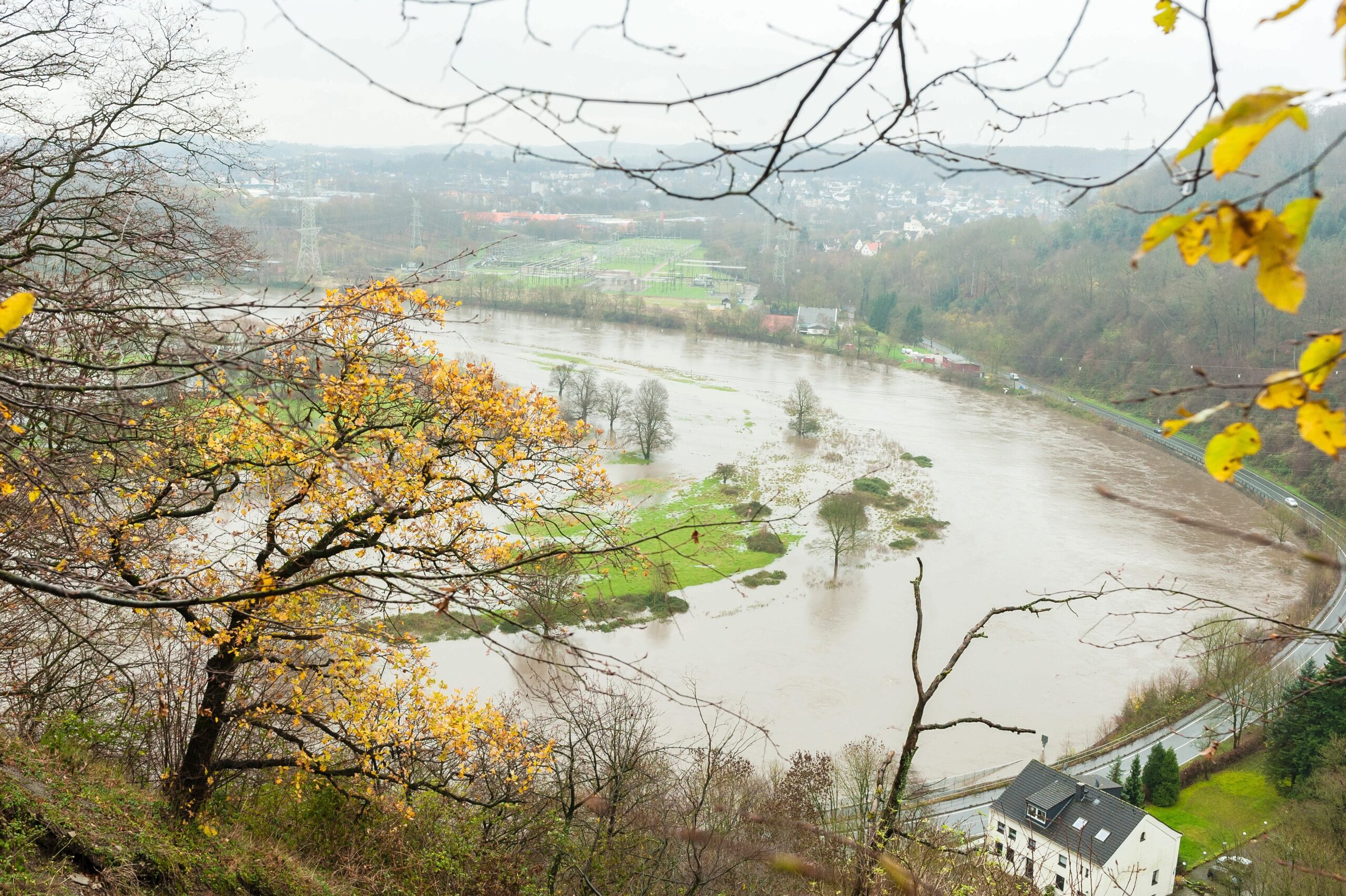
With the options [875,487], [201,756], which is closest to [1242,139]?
[201,756]

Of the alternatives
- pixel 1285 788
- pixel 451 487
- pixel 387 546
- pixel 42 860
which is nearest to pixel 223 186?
pixel 451 487

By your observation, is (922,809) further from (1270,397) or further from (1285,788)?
(1270,397)

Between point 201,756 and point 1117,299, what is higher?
point 1117,299

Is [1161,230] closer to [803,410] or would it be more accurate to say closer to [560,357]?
[803,410]

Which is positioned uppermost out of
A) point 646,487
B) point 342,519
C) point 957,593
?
point 342,519

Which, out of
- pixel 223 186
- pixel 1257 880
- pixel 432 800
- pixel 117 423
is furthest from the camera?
pixel 1257 880

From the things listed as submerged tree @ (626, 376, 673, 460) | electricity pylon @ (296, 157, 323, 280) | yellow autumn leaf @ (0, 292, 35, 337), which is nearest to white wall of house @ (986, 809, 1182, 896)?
yellow autumn leaf @ (0, 292, 35, 337)

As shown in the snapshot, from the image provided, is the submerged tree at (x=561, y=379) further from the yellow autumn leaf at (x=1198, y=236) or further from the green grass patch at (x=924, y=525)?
the yellow autumn leaf at (x=1198, y=236)
